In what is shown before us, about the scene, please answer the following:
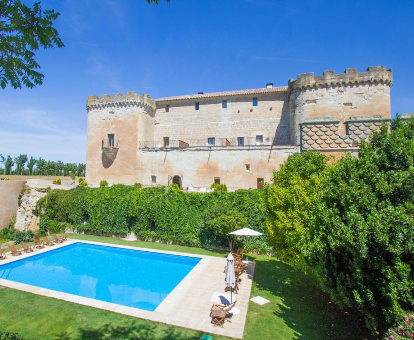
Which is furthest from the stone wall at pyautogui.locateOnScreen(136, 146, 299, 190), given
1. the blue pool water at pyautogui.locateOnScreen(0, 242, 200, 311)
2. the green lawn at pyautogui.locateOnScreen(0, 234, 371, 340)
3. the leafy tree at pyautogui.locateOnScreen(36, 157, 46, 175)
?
the leafy tree at pyautogui.locateOnScreen(36, 157, 46, 175)

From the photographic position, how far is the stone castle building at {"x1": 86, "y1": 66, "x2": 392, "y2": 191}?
2133cm

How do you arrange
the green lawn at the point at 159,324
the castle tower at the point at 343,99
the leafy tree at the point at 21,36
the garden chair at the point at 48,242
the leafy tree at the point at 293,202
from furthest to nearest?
the castle tower at the point at 343,99
the garden chair at the point at 48,242
the leafy tree at the point at 293,202
the green lawn at the point at 159,324
the leafy tree at the point at 21,36

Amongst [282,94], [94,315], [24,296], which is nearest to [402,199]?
[94,315]

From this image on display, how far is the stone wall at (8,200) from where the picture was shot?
22.6 m

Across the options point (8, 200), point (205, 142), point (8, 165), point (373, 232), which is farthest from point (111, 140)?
point (8, 165)

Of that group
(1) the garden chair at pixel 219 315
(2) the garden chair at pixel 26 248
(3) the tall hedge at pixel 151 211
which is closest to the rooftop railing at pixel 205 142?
(3) the tall hedge at pixel 151 211

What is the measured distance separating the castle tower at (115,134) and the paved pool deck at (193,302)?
17.4m

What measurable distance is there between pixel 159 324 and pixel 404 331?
6.16m

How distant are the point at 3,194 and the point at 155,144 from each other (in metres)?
15.2

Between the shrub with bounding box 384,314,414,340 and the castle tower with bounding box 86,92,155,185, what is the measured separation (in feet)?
82.6

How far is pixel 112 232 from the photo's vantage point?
19.7 m

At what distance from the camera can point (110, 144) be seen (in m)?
28.1

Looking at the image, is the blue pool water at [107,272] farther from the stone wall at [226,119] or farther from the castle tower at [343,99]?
the stone wall at [226,119]

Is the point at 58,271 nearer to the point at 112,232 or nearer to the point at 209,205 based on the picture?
the point at 112,232
